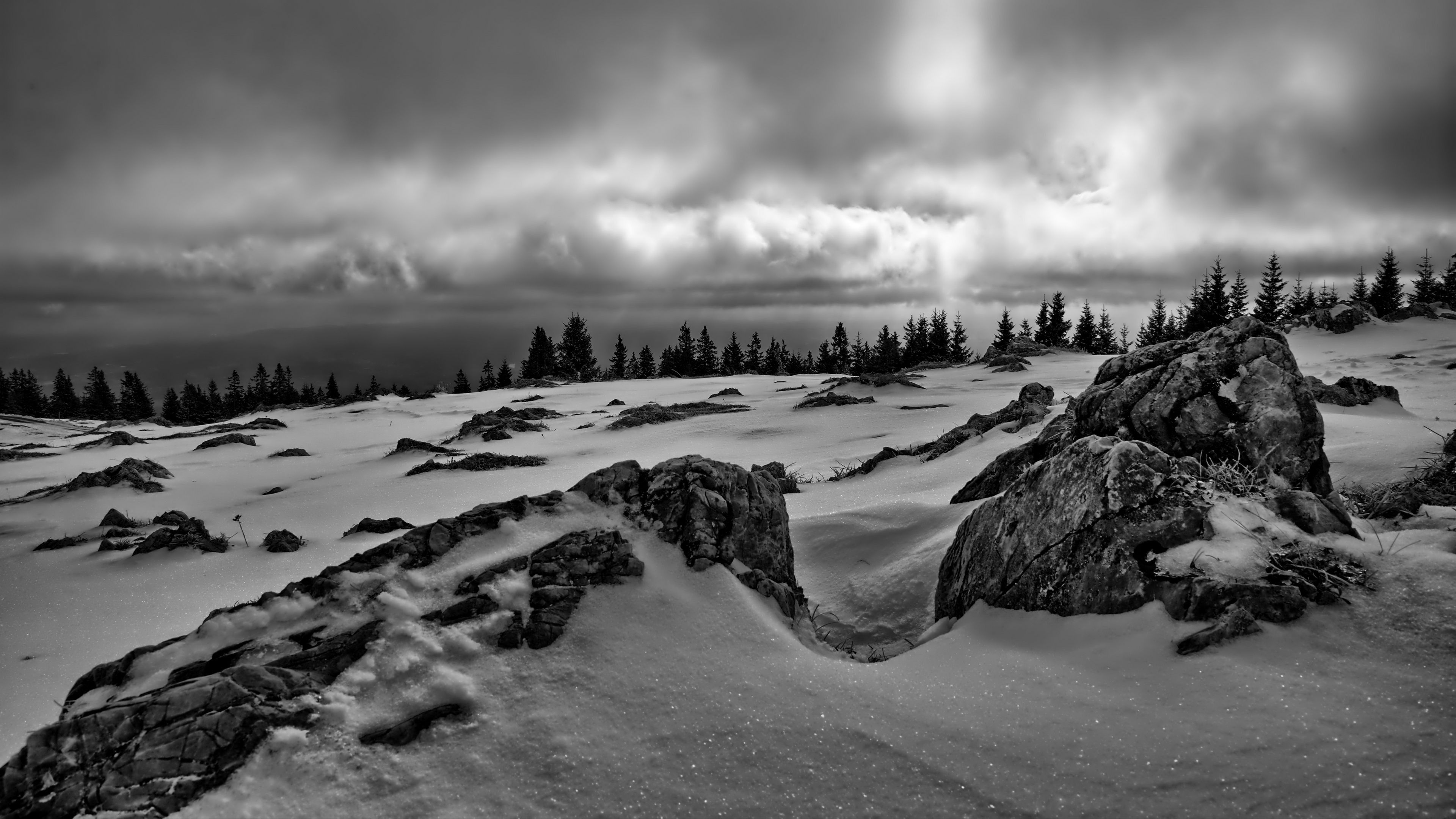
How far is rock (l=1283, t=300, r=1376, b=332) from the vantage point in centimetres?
2505

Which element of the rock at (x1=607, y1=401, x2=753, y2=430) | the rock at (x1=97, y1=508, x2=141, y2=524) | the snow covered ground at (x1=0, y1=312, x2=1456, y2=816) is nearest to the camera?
the snow covered ground at (x1=0, y1=312, x2=1456, y2=816)

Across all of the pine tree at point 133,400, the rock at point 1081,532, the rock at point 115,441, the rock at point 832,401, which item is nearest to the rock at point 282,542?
the rock at point 1081,532

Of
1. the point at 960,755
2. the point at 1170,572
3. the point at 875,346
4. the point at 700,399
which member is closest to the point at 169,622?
the point at 960,755

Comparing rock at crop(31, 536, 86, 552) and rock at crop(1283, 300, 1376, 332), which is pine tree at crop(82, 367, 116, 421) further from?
rock at crop(1283, 300, 1376, 332)

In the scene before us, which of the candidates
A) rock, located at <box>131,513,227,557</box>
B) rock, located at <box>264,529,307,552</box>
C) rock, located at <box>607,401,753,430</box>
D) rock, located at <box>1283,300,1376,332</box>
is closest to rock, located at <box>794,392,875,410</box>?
rock, located at <box>607,401,753,430</box>

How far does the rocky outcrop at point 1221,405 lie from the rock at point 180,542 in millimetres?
8576

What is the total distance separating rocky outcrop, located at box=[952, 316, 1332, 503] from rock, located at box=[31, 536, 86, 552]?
407 inches

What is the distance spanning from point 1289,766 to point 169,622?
23.0 feet

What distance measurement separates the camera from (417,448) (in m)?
13.9

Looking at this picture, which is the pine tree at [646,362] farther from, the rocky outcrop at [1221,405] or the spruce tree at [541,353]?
the rocky outcrop at [1221,405]

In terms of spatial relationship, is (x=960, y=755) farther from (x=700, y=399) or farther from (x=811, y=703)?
(x=700, y=399)

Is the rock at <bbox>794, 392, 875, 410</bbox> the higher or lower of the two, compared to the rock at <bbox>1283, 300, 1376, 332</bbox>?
lower

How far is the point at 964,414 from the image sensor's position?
51.1 ft

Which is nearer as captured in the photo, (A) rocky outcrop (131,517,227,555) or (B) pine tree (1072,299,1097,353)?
(A) rocky outcrop (131,517,227,555)
